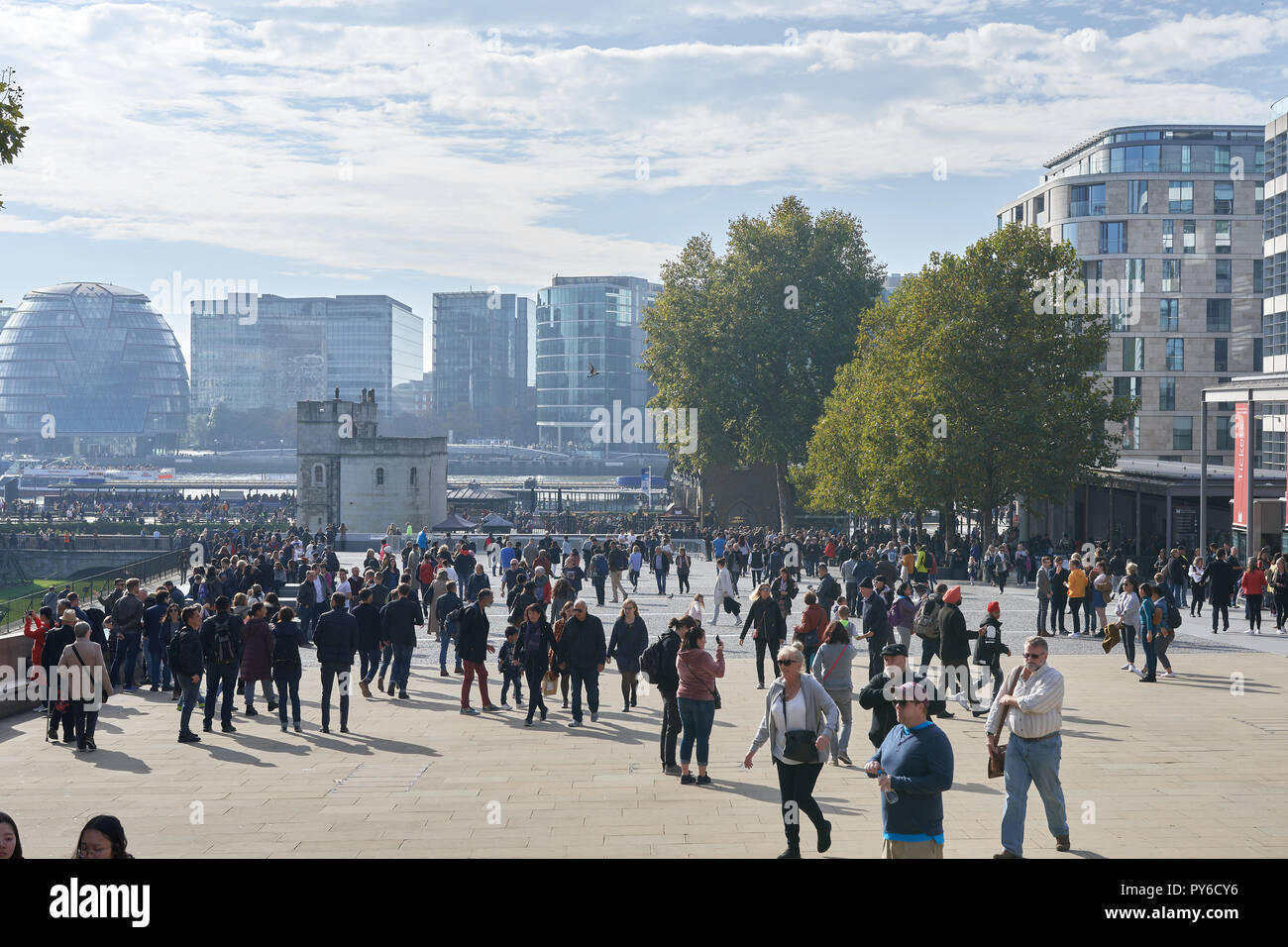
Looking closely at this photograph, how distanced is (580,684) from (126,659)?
7034 millimetres

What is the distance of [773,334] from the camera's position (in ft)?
190

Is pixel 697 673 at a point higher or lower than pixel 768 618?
higher

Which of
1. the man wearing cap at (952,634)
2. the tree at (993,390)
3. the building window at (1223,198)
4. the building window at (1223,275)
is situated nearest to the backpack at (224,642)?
the man wearing cap at (952,634)

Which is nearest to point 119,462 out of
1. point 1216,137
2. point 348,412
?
point 348,412

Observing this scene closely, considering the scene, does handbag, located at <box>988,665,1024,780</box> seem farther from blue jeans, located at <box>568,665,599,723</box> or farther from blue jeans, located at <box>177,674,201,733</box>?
blue jeans, located at <box>177,674,201,733</box>

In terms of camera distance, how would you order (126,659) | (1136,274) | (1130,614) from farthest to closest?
(1136,274), (1130,614), (126,659)

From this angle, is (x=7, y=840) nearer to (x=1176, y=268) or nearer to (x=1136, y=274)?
(x=1136, y=274)

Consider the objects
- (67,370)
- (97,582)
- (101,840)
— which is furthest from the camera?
(67,370)

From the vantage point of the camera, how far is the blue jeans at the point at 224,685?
1392 centimetres

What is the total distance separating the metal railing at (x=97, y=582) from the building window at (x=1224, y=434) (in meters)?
50.4

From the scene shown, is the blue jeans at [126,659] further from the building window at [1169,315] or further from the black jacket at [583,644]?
the building window at [1169,315]

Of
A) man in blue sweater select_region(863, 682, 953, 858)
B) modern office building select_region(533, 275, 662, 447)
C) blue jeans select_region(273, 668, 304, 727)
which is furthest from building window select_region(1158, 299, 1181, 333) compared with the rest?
modern office building select_region(533, 275, 662, 447)

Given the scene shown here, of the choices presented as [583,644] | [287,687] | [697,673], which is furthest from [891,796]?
[287,687]
